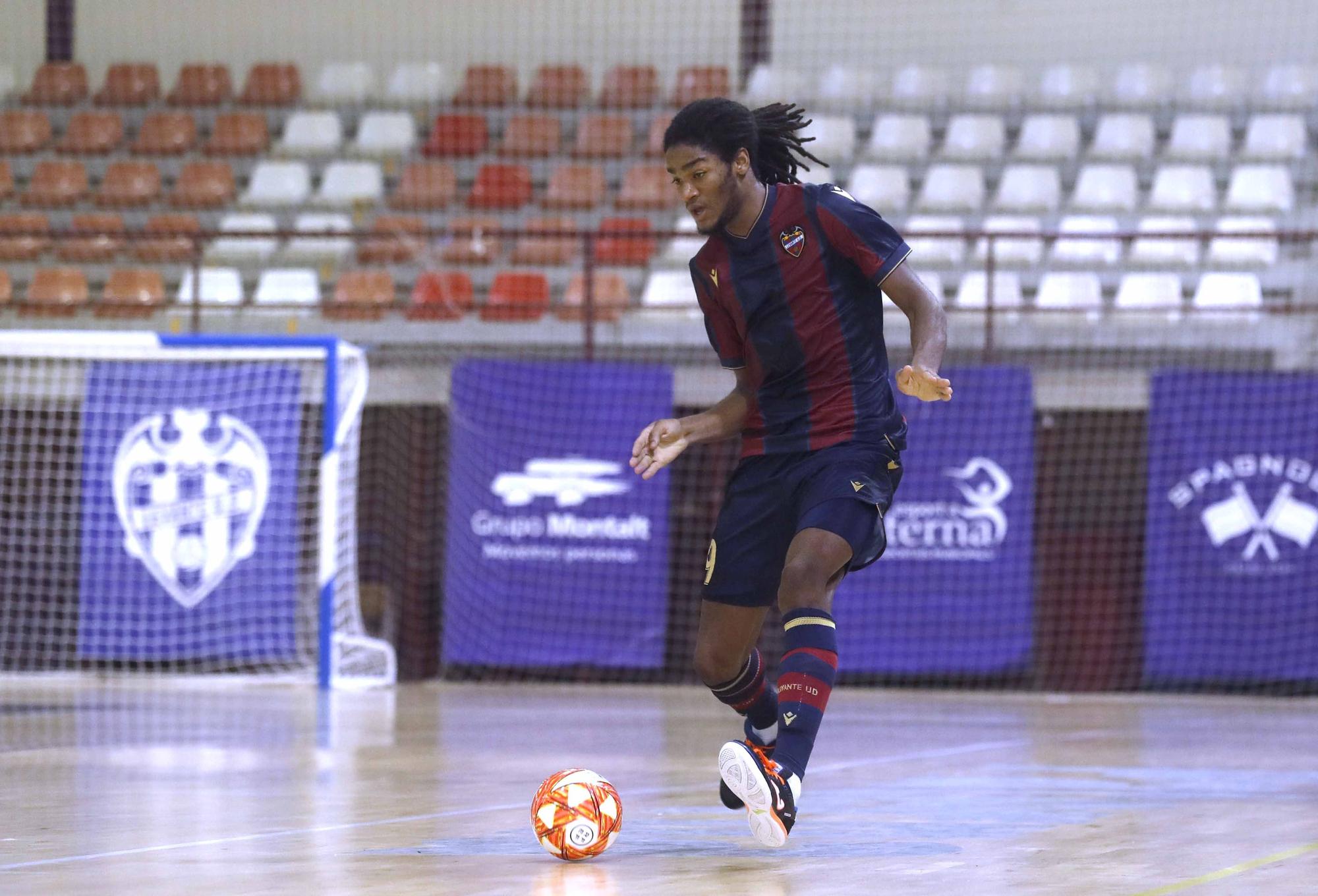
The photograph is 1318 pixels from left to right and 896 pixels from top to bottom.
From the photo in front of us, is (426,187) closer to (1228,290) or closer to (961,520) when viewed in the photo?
(961,520)

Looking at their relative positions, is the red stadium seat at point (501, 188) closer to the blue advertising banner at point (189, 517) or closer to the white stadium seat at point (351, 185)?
the white stadium seat at point (351, 185)

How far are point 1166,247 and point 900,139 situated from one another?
2.72 meters

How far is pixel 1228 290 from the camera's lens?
43.0 feet

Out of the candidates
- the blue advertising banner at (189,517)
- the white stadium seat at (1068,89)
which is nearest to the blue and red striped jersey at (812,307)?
the blue advertising banner at (189,517)

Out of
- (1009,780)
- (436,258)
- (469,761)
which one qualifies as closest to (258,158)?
(436,258)

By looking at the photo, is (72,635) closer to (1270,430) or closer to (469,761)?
(469,761)

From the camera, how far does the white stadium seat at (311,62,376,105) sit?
16.8 metres

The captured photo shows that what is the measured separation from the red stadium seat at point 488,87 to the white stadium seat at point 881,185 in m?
3.59

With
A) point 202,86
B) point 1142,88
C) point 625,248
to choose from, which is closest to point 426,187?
point 625,248

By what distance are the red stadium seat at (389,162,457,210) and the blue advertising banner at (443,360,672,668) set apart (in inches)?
141

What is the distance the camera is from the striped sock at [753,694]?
16.0 feet

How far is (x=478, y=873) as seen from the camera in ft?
12.4

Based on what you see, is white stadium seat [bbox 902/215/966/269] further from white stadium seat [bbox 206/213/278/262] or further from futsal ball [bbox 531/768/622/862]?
futsal ball [bbox 531/768/622/862]

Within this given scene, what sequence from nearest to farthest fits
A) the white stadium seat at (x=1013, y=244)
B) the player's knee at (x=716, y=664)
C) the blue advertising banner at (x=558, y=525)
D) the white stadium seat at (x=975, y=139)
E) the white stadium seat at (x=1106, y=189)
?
the player's knee at (x=716, y=664) → the blue advertising banner at (x=558, y=525) → the white stadium seat at (x=1013, y=244) → the white stadium seat at (x=1106, y=189) → the white stadium seat at (x=975, y=139)
